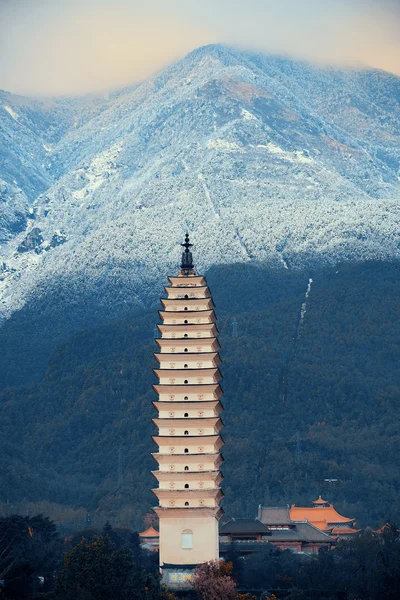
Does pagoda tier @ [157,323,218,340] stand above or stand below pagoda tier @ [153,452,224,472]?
above

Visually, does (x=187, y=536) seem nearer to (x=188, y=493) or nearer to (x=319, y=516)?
(x=188, y=493)

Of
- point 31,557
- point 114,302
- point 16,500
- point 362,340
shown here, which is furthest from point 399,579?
point 114,302

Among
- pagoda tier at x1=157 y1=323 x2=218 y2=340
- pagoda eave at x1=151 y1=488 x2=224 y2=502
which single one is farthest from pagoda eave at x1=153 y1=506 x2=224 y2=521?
pagoda tier at x1=157 y1=323 x2=218 y2=340

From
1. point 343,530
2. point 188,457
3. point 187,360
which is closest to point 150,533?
point 343,530

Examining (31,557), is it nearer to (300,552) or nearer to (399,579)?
(399,579)

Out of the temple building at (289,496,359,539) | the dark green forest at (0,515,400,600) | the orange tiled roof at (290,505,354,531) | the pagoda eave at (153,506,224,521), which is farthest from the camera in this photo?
the orange tiled roof at (290,505,354,531)

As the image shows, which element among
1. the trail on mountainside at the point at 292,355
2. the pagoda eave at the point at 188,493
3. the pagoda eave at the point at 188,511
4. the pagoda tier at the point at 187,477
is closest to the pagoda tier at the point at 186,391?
the pagoda tier at the point at 187,477

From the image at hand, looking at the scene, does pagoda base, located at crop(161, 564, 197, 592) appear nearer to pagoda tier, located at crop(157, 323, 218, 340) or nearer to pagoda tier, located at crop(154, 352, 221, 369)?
pagoda tier, located at crop(154, 352, 221, 369)
